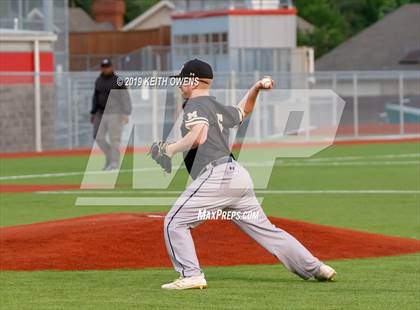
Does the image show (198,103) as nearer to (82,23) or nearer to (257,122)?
(257,122)

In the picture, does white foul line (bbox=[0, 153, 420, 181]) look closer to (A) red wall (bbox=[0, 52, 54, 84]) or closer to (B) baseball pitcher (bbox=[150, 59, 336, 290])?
(A) red wall (bbox=[0, 52, 54, 84])

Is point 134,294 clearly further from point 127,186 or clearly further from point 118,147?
point 118,147

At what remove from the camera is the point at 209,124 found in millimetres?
10164

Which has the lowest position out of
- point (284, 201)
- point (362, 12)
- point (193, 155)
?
point (284, 201)

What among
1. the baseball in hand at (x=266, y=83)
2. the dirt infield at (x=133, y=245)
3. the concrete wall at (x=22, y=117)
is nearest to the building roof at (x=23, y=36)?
the concrete wall at (x=22, y=117)

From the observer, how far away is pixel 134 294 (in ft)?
33.2

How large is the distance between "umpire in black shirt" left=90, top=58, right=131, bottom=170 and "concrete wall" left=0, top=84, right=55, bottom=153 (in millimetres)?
10794

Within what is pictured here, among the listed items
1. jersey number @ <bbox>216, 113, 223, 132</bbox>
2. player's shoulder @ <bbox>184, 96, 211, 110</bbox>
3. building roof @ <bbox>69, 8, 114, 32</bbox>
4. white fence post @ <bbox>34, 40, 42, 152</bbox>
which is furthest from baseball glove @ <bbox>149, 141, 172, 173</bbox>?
building roof @ <bbox>69, 8, 114, 32</bbox>

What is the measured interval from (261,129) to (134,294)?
3088 cm

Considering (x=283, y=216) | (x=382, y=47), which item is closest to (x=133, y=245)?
(x=283, y=216)

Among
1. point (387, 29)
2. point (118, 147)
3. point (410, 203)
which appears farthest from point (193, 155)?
point (387, 29)

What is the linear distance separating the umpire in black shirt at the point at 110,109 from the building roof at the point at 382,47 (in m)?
39.0

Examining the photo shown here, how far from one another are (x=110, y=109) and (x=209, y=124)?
605 inches

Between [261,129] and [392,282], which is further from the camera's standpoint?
[261,129]
